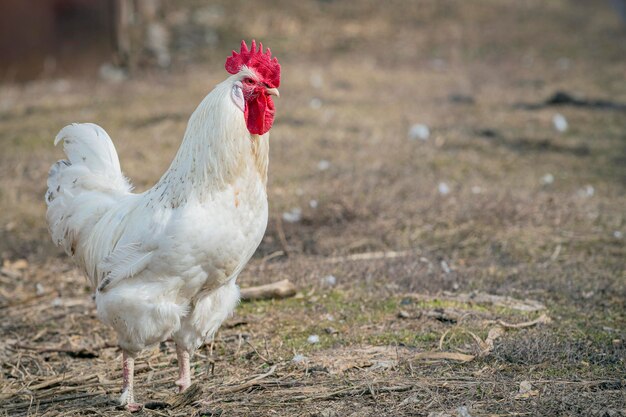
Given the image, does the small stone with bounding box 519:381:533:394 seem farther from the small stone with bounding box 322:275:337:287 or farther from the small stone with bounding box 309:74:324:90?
the small stone with bounding box 309:74:324:90

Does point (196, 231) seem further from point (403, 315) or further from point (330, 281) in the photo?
point (330, 281)

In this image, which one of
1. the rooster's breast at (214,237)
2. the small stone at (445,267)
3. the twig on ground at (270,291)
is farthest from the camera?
the small stone at (445,267)

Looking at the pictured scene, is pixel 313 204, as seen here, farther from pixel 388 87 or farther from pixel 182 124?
pixel 388 87

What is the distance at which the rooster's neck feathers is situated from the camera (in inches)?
161

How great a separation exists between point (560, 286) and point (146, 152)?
18.8ft

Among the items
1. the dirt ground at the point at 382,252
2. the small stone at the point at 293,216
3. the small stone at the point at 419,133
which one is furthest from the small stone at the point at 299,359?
the small stone at the point at 419,133

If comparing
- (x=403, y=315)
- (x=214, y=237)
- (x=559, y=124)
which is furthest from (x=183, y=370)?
(x=559, y=124)

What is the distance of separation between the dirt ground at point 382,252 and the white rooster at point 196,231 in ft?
1.42

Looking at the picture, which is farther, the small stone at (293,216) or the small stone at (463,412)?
the small stone at (293,216)

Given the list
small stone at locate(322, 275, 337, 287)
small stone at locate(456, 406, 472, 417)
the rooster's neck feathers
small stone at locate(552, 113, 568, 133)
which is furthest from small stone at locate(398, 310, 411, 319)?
small stone at locate(552, 113, 568, 133)

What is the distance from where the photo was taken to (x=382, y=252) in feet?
21.7

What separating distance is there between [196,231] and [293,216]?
3.43 meters

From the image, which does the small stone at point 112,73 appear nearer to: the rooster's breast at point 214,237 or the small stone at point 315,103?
the small stone at point 315,103

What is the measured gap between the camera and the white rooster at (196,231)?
13.1 ft
